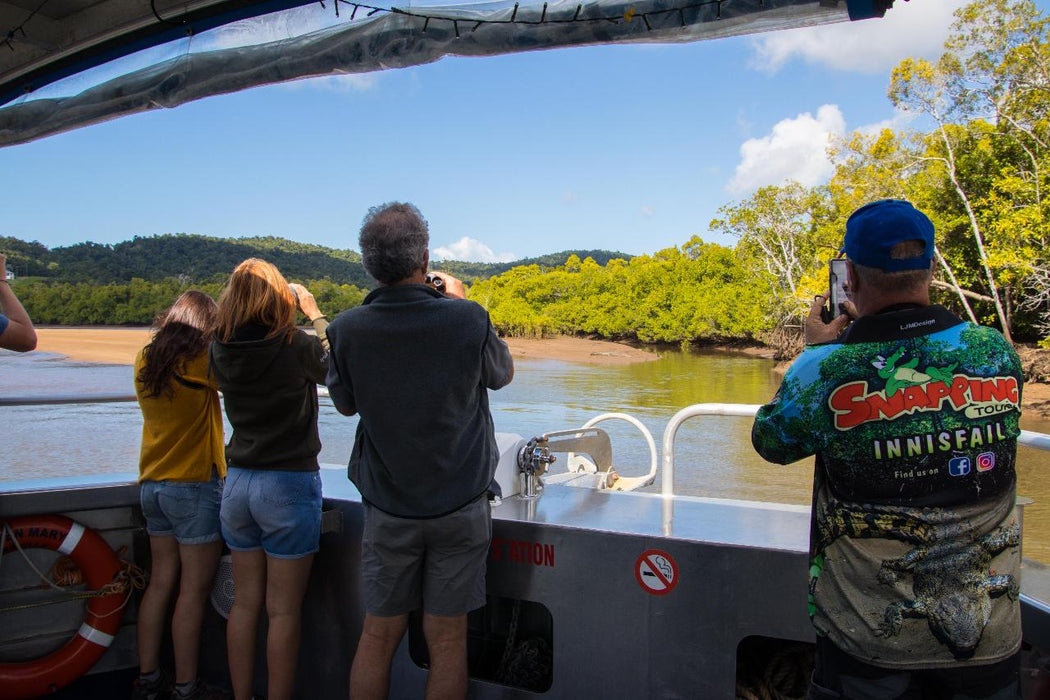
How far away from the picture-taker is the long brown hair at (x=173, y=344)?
7.07ft

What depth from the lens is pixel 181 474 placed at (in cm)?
222

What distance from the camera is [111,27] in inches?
90.0

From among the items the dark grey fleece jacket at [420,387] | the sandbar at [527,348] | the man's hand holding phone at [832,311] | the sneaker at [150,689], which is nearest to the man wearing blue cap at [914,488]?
the man's hand holding phone at [832,311]

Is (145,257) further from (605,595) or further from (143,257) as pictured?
(605,595)

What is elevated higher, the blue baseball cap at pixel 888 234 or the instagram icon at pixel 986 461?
the blue baseball cap at pixel 888 234

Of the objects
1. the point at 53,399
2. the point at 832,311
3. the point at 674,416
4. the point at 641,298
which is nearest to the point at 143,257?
the point at 53,399

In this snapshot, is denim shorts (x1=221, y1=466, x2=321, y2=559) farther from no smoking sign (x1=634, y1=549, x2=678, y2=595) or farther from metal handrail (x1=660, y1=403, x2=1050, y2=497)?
metal handrail (x1=660, y1=403, x2=1050, y2=497)

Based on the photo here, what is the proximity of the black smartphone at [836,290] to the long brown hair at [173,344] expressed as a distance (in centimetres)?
157

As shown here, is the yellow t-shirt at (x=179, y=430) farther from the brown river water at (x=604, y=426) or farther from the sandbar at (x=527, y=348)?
the sandbar at (x=527, y=348)

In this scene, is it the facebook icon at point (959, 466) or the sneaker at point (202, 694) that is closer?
the facebook icon at point (959, 466)

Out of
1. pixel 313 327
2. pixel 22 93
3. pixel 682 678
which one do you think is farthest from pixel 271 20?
pixel 682 678

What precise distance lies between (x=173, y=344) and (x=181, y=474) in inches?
14.6

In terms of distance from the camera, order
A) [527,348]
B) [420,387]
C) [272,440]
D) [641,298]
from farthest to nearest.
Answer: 1. [641,298]
2. [527,348]
3. [272,440]
4. [420,387]

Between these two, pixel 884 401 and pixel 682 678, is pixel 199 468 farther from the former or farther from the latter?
pixel 884 401
